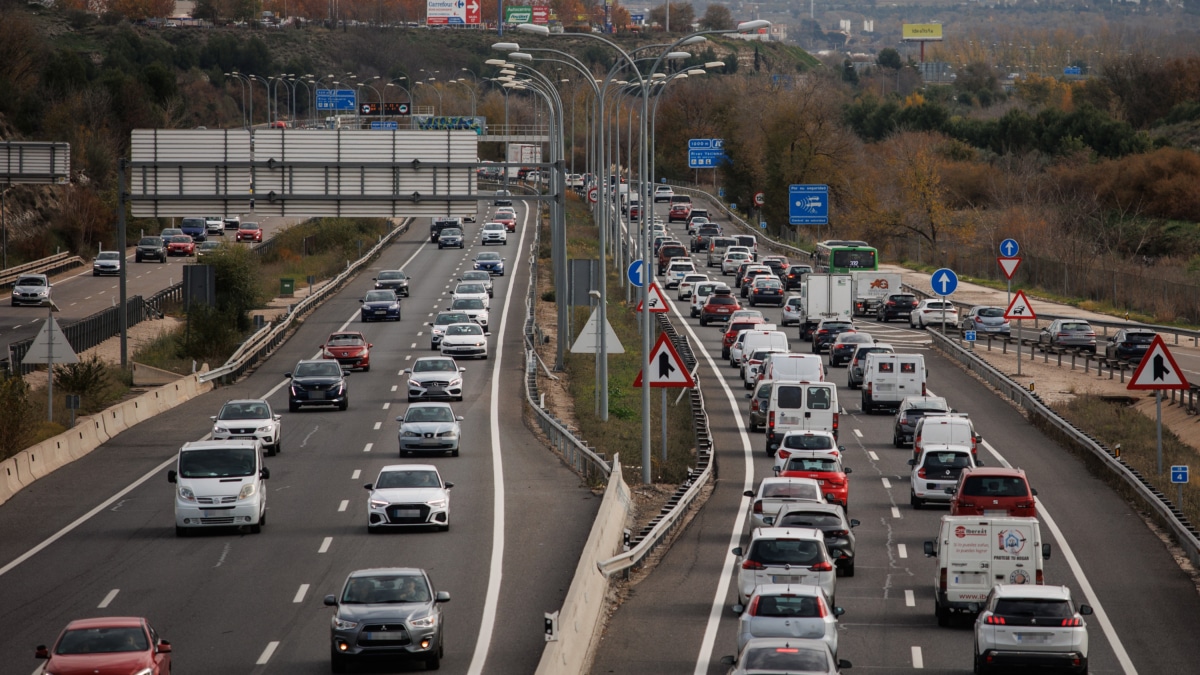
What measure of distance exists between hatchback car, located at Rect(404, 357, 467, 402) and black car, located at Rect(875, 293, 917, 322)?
93.6ft

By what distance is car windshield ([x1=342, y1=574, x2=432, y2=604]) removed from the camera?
62.4 ft

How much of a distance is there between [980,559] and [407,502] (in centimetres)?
1025

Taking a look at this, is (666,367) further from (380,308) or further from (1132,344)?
(380,308)

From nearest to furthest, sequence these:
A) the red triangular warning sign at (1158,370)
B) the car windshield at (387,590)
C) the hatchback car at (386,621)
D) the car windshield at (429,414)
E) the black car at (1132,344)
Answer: the hatchback car at (386,621), the car windshield at (387,590), the red triangular warning sign at (1158,370), the car windshield at (429,414), the black car at (1132,344)

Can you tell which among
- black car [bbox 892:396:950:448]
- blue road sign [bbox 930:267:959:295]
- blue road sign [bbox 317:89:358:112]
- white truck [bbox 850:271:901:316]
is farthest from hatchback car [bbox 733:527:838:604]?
blue road sign [bbox 317:89:358:112]

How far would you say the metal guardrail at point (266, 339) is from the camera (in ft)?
173

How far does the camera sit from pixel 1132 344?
5544 centimetres

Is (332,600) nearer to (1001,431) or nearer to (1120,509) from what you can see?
(1120,509)

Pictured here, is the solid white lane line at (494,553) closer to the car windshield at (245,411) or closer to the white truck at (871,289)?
the car windshield at (245,411)

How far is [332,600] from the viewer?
18.8 m

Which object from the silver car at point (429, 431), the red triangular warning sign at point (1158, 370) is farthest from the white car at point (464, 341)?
the red triangular warning sign at point (1158, 370)

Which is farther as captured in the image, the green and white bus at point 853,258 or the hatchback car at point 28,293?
the green and white bus at point 853,258

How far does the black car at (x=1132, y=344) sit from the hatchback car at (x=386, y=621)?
134 ft

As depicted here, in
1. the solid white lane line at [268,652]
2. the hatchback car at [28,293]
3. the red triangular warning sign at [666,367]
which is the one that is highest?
the red triangular warning sign at [666,367]
